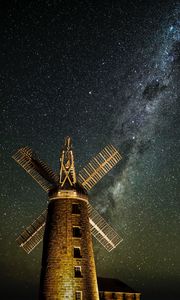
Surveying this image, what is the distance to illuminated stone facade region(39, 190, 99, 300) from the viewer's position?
25.7 metres

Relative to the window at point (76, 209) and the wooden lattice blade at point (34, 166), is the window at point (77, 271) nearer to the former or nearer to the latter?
the window at point (76, 209)

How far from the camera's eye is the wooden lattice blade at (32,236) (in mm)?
30578

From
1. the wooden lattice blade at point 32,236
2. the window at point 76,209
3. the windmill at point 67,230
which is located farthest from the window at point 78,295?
the wooden lattice blade at point 32,236

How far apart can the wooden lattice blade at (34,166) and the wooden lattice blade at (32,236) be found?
2.91 m

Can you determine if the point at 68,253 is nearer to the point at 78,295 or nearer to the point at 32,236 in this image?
the point at 78,295

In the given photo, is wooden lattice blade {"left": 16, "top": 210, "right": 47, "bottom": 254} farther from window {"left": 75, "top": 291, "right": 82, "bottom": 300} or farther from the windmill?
window {"left": 75, "top": 291, "right": 82, "bottom": 300}

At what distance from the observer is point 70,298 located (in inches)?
993

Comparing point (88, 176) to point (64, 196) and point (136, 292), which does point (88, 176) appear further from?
point (136, 292)

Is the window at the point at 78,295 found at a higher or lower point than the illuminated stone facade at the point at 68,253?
lower

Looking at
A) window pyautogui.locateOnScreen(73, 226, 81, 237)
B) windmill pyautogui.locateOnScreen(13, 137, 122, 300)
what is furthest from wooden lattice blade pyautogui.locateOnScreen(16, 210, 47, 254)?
window pyautogui.locateOnScreen(73, 226, 81, 237)

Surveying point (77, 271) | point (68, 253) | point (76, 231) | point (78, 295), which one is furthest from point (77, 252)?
point (78, 295)

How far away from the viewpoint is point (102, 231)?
3075cm

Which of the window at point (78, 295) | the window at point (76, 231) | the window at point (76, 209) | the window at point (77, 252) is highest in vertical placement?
the window at point (76, 209)

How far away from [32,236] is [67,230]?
15.8ft
